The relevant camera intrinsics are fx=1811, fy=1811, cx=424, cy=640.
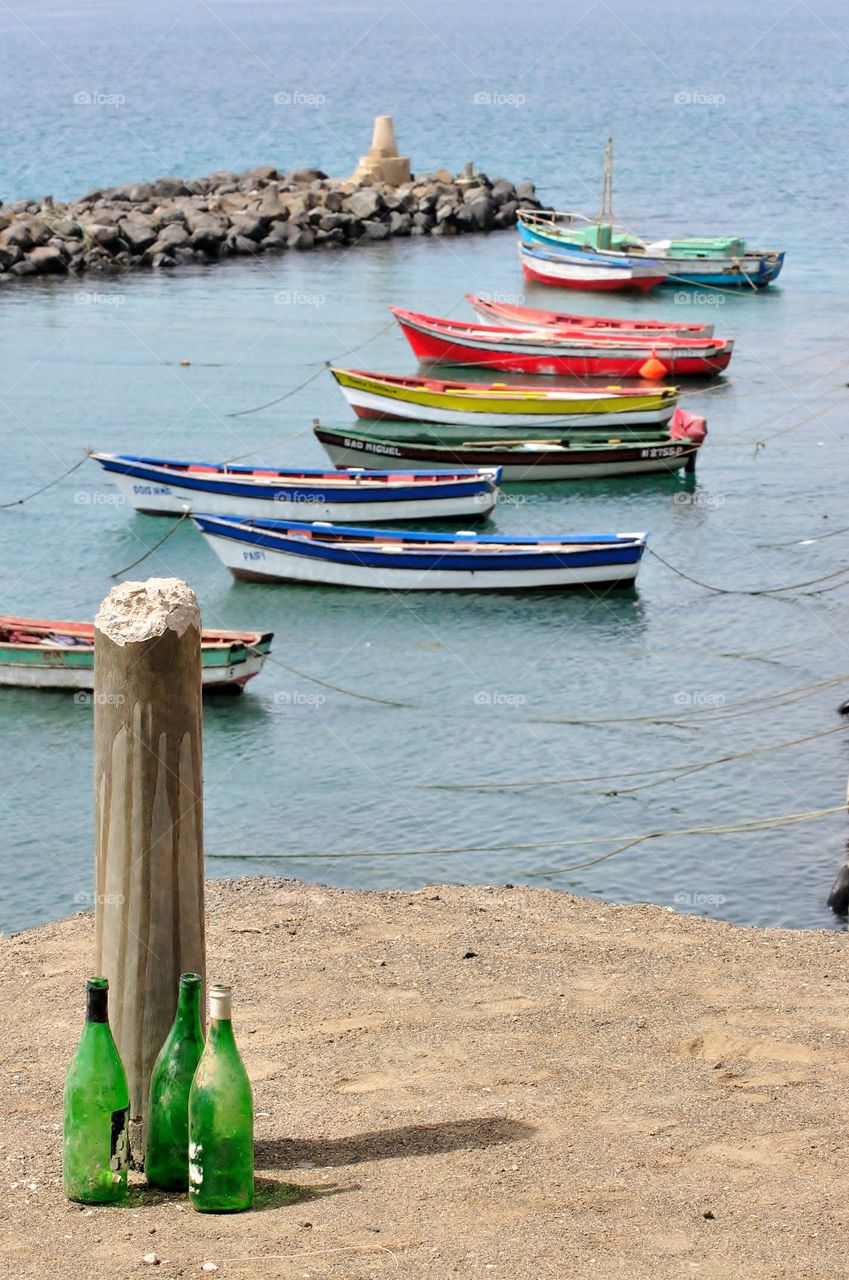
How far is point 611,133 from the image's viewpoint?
98562 millimetres

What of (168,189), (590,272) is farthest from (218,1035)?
(168,189)

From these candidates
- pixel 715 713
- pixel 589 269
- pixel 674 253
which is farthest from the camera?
pixel 674 253

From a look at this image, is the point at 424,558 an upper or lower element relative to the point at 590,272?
lower

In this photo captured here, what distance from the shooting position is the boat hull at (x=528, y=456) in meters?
31.4

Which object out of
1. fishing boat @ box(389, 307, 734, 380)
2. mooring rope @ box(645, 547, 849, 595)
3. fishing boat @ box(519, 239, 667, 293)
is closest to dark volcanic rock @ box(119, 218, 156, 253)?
fishing boat @ box(519, 239, 667, 293)

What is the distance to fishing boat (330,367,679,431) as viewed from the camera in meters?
33.8

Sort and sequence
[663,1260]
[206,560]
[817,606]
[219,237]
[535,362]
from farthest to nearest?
[219,237]
[535,362]
[206,560]
[817,606]
[663,1260]

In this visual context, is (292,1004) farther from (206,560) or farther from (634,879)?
(206,560)

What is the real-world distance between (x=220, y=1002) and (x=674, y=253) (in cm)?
4941

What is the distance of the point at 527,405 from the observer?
111 feet

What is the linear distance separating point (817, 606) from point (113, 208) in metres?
38.7

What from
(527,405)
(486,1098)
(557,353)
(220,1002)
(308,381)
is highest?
(220,1002)

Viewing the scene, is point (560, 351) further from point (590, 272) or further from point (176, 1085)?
point (176, 1085)

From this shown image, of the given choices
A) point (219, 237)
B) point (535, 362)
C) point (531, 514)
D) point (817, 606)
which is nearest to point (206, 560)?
point (531, 514)
